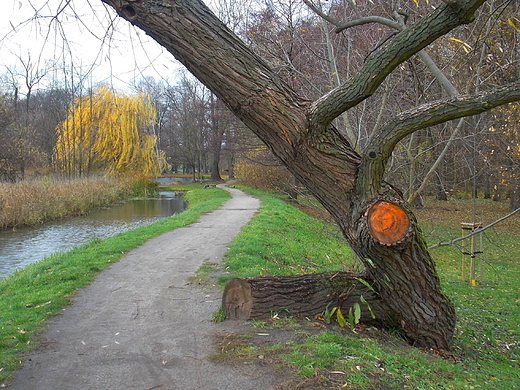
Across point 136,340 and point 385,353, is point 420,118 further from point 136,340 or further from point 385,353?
point 136,340

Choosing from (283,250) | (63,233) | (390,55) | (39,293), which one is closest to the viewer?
(390,55)

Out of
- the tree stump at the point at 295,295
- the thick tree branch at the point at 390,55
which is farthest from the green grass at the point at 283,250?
the thick tree branch at the point at 390,55

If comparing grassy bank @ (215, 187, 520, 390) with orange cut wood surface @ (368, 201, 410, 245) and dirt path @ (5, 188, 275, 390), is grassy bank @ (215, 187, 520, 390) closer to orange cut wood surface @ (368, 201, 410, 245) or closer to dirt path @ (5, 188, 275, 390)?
dirt path @ (5, 188, 275, 390)

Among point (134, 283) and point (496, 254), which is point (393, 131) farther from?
point (496, 254)

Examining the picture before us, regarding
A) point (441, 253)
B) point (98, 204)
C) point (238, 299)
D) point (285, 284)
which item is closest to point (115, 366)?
point (238, 299)

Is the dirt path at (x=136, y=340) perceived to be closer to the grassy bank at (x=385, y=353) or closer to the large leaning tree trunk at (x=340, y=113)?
the grassy bank at (x=385, y=353)

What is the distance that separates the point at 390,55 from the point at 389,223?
1.38 metres

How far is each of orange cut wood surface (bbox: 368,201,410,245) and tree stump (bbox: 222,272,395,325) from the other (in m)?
1.08

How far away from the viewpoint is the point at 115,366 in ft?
12.7

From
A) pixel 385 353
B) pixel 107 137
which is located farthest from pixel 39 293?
pixel 107 137

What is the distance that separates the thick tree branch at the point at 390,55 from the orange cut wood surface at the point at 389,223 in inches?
33.5

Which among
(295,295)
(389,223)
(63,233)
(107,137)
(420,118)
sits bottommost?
(63,233)

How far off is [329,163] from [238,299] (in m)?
1.95

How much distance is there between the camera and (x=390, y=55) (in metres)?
3.48
